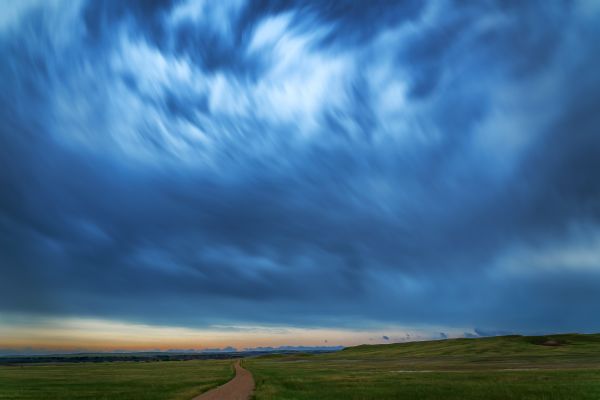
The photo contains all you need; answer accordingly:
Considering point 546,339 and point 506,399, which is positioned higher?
point 546,339

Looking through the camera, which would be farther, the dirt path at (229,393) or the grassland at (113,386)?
the grassland at (113,386)

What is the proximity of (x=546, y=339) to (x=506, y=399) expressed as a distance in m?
160

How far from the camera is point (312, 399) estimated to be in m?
41.9

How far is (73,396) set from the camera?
174 feet

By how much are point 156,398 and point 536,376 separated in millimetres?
49318

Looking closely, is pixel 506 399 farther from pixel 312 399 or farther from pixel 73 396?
pixel 73 396

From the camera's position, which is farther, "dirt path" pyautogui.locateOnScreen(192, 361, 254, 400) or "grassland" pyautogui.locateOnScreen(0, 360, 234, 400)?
"grassland" pyautogui.locateOnScreen(0, 360, 234, 400)

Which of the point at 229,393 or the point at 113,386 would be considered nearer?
the point at 229,393

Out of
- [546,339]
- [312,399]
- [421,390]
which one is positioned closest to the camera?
[312,399]

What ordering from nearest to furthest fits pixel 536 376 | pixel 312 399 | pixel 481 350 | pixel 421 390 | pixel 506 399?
1. pixel 506 399
2. pixel 312 399
3. pixel 421 390
4. pixel 536 376
5. pixel 481 350

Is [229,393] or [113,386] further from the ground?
[113,386]

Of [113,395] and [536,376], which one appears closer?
[113,395]

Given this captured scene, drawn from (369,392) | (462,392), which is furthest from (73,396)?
(462,392)

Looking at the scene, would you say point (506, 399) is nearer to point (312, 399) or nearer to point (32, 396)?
point (312, 399)
